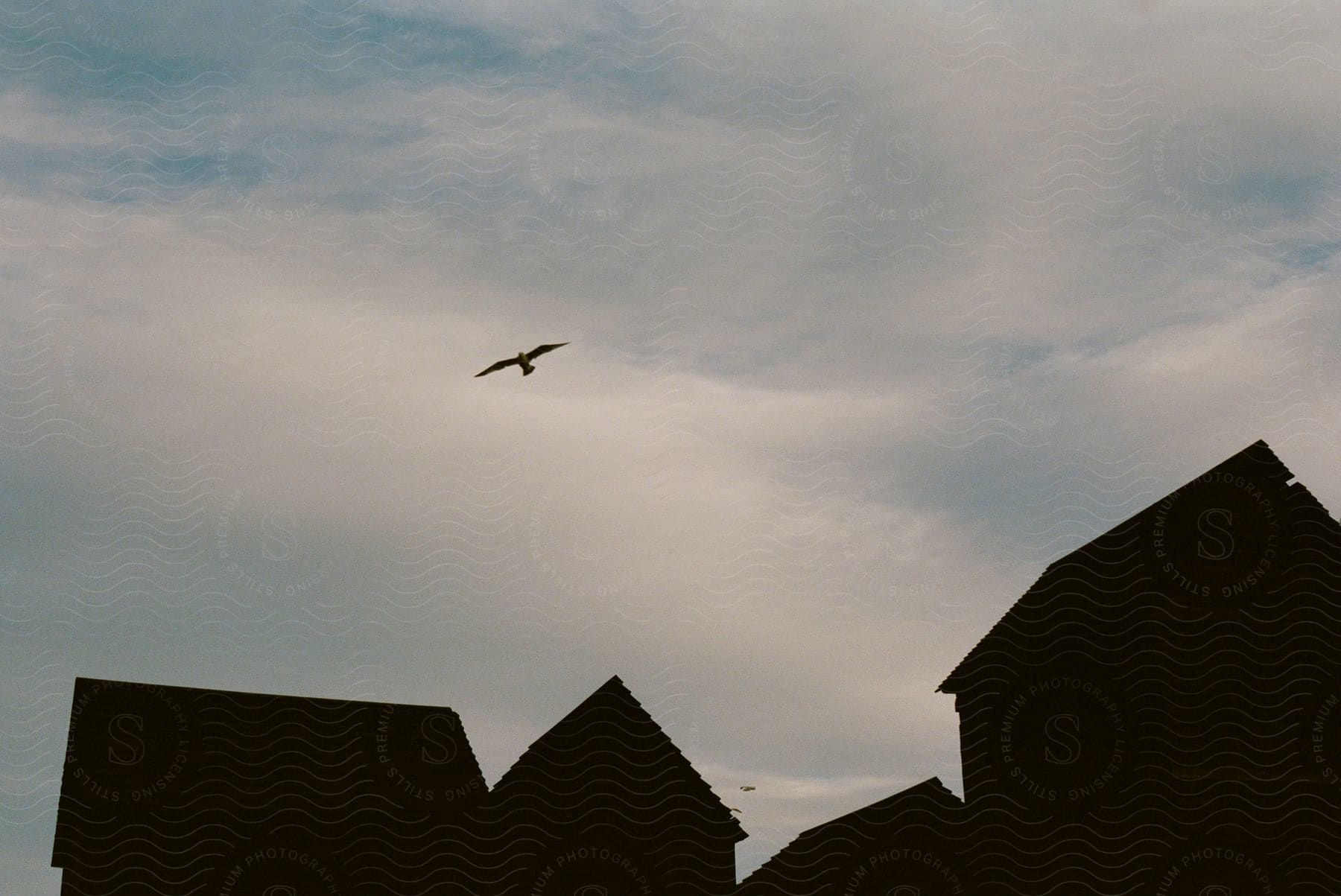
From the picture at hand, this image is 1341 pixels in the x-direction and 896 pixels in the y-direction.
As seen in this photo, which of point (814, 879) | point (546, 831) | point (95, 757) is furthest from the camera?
point (95, 757)


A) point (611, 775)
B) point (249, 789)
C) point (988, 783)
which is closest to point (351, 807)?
point (249, 789)

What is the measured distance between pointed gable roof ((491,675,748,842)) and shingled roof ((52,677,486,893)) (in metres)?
1.74

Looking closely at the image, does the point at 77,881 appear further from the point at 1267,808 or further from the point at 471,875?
the point at 1267,808

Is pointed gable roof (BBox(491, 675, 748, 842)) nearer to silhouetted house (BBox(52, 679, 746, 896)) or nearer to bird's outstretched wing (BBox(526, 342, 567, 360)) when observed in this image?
silhouetted house (BBox(52, 679, 746, 896))

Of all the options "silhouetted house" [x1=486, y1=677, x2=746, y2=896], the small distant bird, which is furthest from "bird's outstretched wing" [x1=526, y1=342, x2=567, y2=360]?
"silhouetted house" [x1=486, y1=677, x2=746, y2=896]

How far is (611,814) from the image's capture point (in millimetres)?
23828

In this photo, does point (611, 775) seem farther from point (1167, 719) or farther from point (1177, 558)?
point (1177, 558)


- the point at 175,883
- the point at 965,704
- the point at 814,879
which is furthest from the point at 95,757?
the point at 965,704

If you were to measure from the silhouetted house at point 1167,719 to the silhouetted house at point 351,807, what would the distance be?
121 inches

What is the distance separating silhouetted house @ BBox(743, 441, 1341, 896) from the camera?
2147cm

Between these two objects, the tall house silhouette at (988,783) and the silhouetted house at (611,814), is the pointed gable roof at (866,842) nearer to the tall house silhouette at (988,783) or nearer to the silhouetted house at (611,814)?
the tall house silhouette at (988,783)

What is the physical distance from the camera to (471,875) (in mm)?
22469

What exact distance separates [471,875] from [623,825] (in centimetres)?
270

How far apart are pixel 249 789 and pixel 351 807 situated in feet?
5.73
